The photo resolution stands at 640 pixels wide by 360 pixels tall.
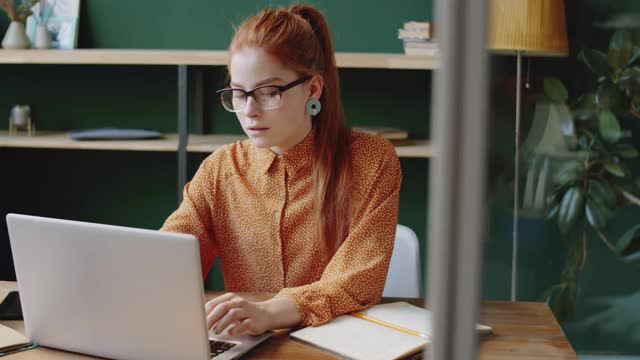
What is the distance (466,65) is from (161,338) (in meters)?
0.93

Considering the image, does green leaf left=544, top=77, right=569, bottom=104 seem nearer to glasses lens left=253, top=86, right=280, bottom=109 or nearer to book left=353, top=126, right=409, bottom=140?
glasses lens left=253, top=86, right=280, bottom=109

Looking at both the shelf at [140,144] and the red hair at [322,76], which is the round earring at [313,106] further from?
the shelf at [140,144]

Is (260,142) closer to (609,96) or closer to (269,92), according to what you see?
(269,92)

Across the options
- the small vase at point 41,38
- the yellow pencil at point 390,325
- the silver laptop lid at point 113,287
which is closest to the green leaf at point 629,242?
the silver laptop lid at point 113,287

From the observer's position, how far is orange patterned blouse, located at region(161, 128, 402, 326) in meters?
1.59

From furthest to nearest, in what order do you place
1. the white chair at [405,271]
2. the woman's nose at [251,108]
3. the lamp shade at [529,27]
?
the white chair at [405,271] → the woman's nose at [251,108] → the lamp shade at [529,27]

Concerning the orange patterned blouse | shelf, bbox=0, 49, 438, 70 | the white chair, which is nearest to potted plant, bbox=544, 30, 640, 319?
the orange patterned blouse

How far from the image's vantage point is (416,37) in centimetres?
289

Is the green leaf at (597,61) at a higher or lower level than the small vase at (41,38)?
lower

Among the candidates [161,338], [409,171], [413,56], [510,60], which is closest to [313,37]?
[161,338]

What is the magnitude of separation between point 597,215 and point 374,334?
0.97 meters

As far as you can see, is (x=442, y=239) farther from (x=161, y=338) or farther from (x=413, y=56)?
(x=413, y=56)

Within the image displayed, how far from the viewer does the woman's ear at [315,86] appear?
1.65 m

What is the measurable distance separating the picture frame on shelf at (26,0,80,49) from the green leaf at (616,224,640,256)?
308 cm
